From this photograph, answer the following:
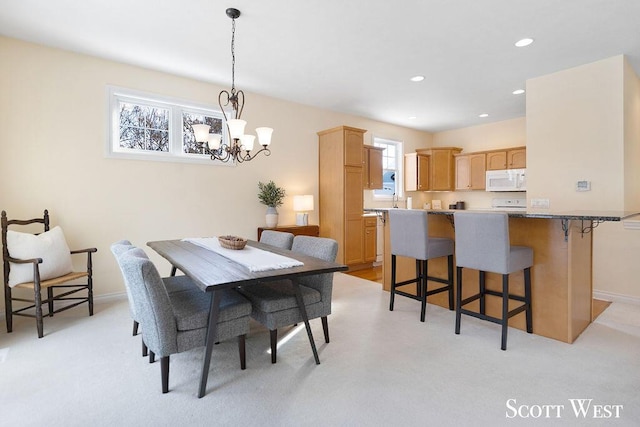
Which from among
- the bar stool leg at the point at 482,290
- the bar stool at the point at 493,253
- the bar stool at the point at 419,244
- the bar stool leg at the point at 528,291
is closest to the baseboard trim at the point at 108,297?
the bar stool at the point at 419,244

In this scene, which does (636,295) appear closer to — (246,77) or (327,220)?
(327,220)

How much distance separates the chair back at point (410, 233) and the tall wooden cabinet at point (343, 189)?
1828 mm

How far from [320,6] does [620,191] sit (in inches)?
141

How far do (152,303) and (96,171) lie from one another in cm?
259

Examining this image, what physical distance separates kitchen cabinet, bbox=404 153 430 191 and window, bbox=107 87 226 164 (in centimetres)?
409

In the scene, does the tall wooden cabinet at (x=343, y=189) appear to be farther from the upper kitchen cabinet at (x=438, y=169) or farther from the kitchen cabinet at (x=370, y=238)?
the upper kitchen cabinet at (x=438, y=169)

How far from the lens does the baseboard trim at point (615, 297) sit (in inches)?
143

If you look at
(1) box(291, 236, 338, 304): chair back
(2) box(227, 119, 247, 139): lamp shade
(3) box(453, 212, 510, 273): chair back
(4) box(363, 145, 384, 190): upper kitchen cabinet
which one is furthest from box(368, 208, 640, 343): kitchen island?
(4) box(363, 145, 384, 190): upper kitchen cabinet

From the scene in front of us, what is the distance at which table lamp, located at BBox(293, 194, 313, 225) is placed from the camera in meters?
4.96

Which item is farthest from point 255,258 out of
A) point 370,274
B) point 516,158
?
point 516,158

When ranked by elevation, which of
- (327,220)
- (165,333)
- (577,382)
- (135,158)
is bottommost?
(577,382)

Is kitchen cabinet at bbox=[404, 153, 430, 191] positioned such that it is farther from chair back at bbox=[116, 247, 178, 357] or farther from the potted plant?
chair back at bbox=[116, 247, 178, 357]

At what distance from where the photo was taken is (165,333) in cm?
184

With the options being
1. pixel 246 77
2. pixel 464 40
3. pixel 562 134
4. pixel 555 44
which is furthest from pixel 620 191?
pixel 246 77
